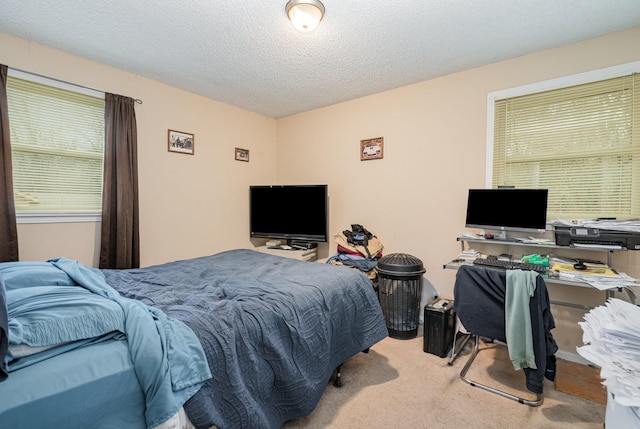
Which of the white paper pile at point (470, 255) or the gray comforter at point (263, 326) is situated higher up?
the white paper pile at point (470, 255)

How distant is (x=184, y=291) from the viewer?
1818mm

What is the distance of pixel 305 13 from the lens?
191 centimetres

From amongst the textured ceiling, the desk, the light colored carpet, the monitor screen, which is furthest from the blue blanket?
the monitor screen

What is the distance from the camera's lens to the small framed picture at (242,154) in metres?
3.98

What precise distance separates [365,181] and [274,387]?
101 inches

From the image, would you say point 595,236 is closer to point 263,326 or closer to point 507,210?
point 507,210

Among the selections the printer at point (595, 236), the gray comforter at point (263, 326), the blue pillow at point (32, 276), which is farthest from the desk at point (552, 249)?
the blue pillow at point (32, 276)

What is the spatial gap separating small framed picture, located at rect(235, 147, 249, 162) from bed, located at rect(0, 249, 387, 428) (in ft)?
6.48

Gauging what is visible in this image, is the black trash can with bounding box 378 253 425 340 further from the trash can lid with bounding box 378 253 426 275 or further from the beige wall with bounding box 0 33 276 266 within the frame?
Result: the beige wall with bounding box 0 33 276 266

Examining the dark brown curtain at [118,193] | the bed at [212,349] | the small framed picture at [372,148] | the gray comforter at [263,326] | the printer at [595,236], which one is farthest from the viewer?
the small framed picture at [372,148]

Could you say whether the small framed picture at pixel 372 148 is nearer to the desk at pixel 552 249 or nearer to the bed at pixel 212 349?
the desk at pixel 552 249

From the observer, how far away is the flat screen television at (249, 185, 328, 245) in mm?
3701

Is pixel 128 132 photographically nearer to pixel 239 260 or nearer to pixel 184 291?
pixel 239 260

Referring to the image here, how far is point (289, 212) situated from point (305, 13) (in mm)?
2352
